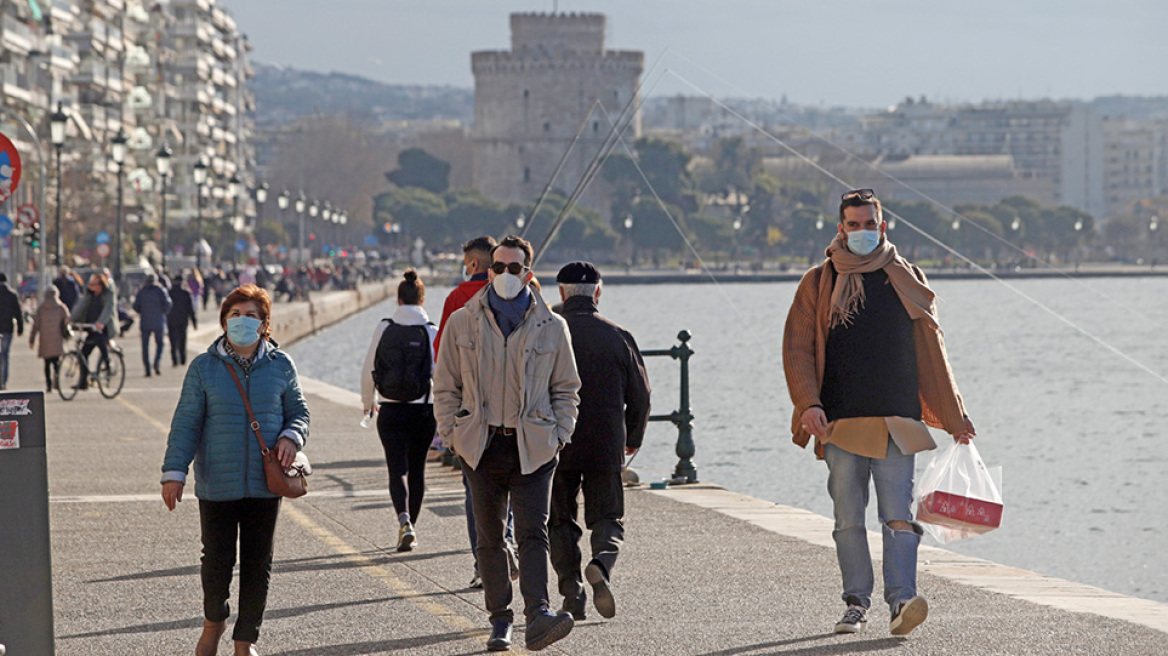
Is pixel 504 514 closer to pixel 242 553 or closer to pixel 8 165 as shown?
pixel 242 553

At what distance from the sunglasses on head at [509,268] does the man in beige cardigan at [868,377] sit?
1.07 metres

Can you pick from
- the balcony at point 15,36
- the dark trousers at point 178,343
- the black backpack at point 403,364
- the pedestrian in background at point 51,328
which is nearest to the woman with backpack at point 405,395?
the black backpack at point 403,364

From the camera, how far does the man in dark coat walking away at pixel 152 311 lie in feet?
80.1

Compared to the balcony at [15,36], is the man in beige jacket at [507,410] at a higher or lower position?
lower

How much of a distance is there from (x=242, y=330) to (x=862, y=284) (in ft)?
7.47

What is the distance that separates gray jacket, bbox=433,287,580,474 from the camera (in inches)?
256

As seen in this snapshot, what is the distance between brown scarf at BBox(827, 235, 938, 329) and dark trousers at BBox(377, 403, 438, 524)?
2876 mm

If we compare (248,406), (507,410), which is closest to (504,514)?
(507,410)

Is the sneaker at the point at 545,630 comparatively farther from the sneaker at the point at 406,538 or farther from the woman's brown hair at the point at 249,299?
the sneaker at the point at 406,538

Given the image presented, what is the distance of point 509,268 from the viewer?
6566mm

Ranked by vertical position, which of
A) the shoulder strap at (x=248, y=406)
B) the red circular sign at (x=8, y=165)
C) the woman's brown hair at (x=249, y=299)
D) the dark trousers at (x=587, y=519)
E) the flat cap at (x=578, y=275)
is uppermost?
the red circular sign at (x=8, y=165)

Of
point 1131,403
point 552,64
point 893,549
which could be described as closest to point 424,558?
point 893,549

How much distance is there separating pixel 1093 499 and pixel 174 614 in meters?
21.8

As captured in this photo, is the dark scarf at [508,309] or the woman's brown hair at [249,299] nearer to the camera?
the woman's brown hair at [249,299]
